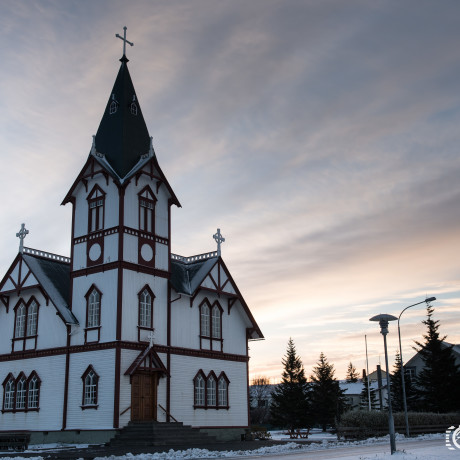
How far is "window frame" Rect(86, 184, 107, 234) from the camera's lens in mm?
35562

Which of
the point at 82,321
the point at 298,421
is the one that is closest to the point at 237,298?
the point at 82,321

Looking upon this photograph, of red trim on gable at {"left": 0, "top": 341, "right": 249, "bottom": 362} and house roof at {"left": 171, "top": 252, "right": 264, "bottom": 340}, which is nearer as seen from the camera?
red trim on gable at {"left": 0, "top": 341, "right": 249, "bottom": 362}

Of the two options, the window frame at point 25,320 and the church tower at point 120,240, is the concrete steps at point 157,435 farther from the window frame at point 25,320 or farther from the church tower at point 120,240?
the window frame at point 25,320

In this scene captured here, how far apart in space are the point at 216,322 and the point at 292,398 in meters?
27.9

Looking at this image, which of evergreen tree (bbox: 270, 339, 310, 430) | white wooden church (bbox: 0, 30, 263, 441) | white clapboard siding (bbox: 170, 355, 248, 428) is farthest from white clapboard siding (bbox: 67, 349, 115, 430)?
evergreen tree (bbox: 270, 339, 310, 430)

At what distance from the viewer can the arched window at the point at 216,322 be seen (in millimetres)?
39094

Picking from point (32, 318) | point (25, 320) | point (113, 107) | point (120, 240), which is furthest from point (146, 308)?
point (113, 107)

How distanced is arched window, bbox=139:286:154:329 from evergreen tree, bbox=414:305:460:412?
35558 millimetres

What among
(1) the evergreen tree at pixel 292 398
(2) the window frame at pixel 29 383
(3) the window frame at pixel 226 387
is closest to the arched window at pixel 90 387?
(2) the window frame at pixel 29 383

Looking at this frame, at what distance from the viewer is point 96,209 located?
36094 mm

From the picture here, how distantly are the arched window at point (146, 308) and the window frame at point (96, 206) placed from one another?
4.45 metres

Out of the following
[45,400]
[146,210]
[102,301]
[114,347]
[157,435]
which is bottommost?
[157,435]

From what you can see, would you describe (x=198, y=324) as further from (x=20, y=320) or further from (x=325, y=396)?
(x=325, y=396)

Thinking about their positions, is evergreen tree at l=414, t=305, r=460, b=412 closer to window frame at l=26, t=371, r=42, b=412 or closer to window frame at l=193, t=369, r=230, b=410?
window frame at l=193, t=369, r=230, b=410
